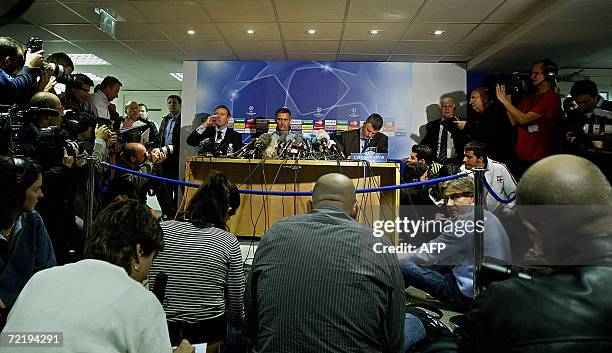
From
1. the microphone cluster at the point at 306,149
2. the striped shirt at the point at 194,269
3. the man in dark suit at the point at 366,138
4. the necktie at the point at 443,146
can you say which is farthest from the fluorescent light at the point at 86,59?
the striped shirt at the point at 194,269

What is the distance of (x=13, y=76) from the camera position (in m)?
2.62

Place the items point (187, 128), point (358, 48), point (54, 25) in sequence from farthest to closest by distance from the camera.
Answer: point (187, 128)
point (358, 48)
point (54, 25)

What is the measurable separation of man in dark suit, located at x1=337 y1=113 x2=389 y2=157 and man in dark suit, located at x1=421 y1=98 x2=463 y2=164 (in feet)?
2.44

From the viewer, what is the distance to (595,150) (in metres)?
3.21

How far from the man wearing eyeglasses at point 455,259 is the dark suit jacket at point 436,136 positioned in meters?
3.31

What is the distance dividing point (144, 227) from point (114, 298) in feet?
1.30

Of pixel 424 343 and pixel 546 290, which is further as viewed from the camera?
pixel 424 343

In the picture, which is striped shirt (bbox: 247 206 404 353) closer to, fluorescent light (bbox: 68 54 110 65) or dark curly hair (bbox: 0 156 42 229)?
dark curly hair (bbox: 0 156 42 229)

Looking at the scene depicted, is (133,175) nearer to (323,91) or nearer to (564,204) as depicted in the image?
(323,91)

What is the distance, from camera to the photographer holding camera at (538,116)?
4719mm

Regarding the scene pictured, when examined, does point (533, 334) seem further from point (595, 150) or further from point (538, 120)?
point (538, 120)

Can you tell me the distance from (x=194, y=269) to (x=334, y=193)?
67cm

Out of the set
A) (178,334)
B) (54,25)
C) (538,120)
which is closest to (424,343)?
(178,334)

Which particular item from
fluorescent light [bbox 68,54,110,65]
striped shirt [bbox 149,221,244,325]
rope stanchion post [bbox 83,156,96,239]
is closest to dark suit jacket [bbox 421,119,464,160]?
rope stanchion post [bbox 83,156,96,239]
